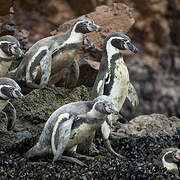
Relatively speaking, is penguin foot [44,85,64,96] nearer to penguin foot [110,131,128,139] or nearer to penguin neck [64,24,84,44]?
penguin neck [64,24,84,44]

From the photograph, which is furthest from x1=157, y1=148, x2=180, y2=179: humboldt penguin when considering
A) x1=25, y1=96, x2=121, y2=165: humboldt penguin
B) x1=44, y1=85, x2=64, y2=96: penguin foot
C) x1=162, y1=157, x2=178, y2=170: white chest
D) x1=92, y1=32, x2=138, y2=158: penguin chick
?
x1=44, y1=85, x2=64, y2=96: penguin foot

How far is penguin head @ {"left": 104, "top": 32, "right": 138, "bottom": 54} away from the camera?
7.63 metres

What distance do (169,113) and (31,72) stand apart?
4.89 meters

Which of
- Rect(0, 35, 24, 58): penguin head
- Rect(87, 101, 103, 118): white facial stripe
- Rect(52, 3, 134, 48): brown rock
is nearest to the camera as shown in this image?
Rect(87, 101, 103, 118): white facial stripe

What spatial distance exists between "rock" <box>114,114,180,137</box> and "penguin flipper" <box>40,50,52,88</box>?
1236 mm

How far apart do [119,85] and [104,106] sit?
1172 mm

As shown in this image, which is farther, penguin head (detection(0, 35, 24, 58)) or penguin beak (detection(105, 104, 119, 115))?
penguin head (detection(0, 35, 24, 58))

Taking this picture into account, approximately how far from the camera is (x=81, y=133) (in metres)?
6.70

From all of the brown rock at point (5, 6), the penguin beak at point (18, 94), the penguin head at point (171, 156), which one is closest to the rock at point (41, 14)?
the brown rock at point (5, 6)

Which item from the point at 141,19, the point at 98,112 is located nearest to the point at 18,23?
the point at 141,19

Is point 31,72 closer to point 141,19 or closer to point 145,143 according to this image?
point 145,143

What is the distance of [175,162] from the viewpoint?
7082 millimetres

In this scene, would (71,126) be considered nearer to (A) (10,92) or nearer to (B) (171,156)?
(A) (10,92)

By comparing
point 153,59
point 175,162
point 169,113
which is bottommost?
point 169,113
